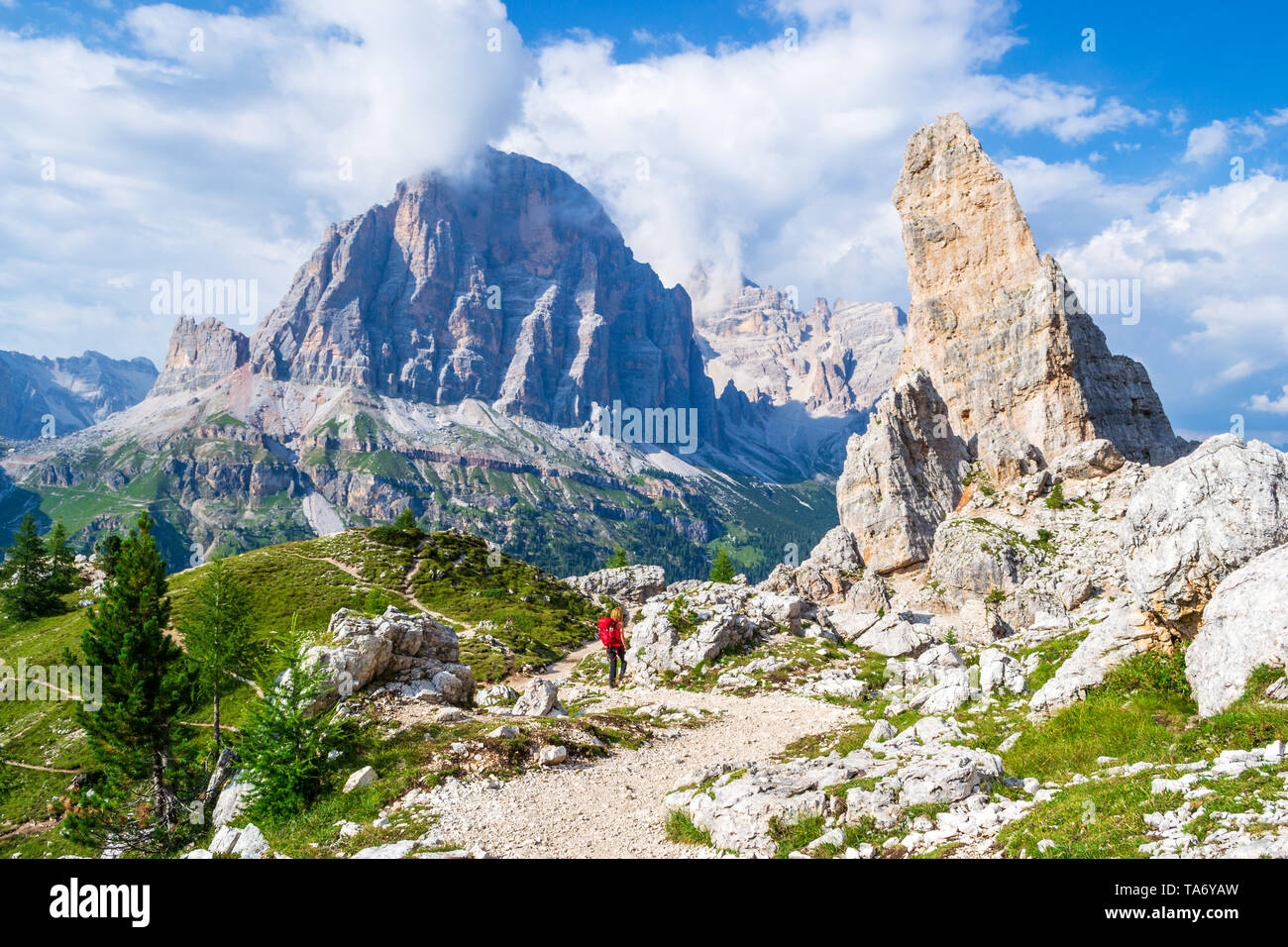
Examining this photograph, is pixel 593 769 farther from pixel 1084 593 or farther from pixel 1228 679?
pixel 1084 593

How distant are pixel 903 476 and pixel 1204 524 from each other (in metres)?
65.0

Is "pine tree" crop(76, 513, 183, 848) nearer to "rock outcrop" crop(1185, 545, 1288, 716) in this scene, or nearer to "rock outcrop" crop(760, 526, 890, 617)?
"rock outcrop" crop(1185, 545, 1288, 716)

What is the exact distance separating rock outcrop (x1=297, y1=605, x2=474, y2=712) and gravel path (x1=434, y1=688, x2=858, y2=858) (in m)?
5.50

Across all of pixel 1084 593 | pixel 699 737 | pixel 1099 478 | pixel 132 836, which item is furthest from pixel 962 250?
pixel 132 836

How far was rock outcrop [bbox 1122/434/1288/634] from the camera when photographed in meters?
15.6

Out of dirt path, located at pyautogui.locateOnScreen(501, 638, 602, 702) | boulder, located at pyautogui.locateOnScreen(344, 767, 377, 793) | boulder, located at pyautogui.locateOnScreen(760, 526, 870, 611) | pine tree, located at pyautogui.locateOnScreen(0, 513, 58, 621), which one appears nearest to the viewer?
boulder, located at pyautogui.locateOnScreen(344, 767, 377, 793)

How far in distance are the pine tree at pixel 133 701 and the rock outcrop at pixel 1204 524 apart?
4009 cm

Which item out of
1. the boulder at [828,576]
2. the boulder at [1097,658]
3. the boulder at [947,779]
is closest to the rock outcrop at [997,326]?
the boulder at [828,576]

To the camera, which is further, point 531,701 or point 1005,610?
point 1005,610

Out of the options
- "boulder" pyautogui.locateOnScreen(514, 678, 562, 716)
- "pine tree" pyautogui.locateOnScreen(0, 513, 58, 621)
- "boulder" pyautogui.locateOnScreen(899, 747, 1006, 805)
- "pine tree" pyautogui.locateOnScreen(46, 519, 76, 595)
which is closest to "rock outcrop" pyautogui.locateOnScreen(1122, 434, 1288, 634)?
"boulder" pyautogui.locateOnScreen(899, 747, 1006, 805)

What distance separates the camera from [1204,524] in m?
16.2

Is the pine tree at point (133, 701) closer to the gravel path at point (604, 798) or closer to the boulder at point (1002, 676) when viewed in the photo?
the gravel path at point (604, 798)

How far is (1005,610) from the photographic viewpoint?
51.9 metres

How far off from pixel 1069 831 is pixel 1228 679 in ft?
23.3
